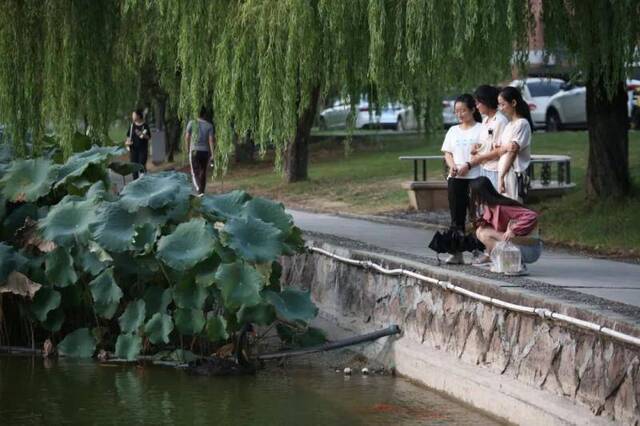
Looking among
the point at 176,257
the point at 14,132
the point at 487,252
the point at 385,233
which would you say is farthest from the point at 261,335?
the point at 385,233

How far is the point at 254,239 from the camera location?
12242 mm

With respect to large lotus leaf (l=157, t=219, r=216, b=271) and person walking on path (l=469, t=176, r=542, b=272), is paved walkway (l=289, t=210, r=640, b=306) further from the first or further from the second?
large lotus leaf (l=157, t=219, r=216, b=271)

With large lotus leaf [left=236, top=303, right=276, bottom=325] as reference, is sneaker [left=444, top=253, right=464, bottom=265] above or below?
above

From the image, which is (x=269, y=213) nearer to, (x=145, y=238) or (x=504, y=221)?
(x=145, y=238)

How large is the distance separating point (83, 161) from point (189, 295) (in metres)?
2.51

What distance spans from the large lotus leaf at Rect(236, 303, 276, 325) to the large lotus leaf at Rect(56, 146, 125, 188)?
9.34 feet

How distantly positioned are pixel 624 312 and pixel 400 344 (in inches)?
134

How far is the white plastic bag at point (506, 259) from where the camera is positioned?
1172 cm

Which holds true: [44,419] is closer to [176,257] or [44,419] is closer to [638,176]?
[176,257]

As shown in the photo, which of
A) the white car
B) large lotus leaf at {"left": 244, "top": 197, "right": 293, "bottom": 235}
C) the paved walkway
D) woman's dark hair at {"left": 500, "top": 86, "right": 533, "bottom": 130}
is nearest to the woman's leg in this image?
the paved walkway

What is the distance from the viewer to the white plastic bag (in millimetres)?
11719

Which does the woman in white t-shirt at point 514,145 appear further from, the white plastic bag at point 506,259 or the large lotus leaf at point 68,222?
the large lotus leaf at point 68,222

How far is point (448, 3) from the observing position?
46.4 feet

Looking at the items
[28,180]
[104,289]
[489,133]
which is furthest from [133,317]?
[489,133]
